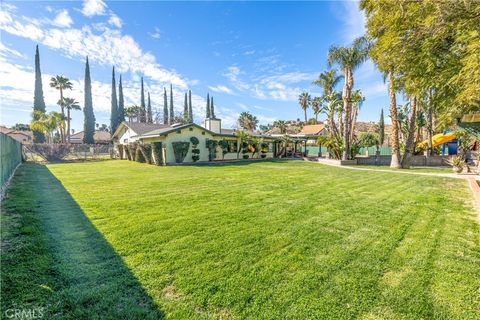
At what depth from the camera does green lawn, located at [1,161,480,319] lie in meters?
2.46

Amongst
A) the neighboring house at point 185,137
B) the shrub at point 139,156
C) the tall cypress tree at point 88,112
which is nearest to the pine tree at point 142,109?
the tall cypress tree at point 88,112

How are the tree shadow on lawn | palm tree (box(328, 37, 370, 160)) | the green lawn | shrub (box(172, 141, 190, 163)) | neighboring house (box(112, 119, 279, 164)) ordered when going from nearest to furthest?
the tree shadow on lawn < the green lawn < palm tree (box(328, 37, 370, 160)) < shrub (box(172, 141, 190, 163)) < neighboring house (box(112, 119, 279, 164))

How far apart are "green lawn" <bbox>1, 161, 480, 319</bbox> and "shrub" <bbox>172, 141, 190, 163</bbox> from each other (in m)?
14.3

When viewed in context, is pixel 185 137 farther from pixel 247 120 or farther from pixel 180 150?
pixel 247 120

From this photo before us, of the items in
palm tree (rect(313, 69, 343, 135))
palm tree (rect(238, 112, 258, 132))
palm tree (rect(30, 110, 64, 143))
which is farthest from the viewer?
palm tree (rect(238, 112, 258, 132))

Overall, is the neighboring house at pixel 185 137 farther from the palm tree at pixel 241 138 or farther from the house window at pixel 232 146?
the palm tree at pixel 241 138

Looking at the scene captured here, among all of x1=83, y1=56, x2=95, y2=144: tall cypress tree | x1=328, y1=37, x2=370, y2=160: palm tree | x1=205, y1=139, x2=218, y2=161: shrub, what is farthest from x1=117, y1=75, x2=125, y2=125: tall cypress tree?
x1=328, y1=37, x2=370, y2=160: palm tree

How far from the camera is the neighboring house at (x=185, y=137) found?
20906 millimetres

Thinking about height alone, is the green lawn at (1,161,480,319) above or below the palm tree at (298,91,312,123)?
below

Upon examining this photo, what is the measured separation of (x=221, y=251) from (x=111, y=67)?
2191 inches

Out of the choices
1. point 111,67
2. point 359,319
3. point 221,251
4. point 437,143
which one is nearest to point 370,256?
point 359,319

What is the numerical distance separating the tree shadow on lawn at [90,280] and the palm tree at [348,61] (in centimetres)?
2057

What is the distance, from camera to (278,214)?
5.60 m

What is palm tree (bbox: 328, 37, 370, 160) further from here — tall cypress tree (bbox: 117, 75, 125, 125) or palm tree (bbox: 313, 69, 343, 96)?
tall cypress tree (bbox: 117, 75, 125, 125)
